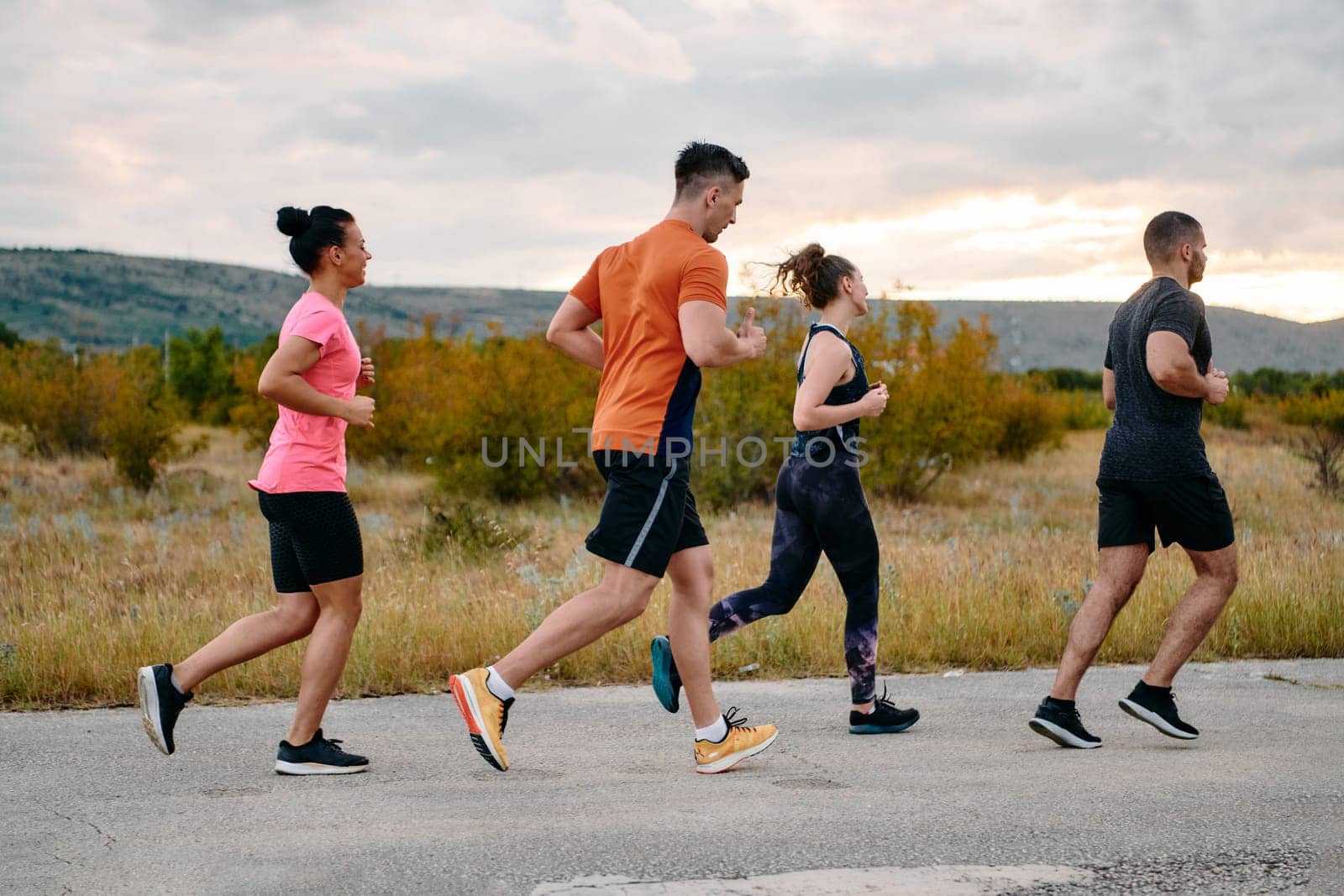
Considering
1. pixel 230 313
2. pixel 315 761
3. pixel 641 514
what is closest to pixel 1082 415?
pixel 641 514

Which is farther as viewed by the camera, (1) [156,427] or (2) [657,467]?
(1) [156,427]

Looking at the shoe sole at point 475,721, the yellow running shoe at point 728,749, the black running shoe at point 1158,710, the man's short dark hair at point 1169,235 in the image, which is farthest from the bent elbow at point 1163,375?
the shoe sole at point 475,721

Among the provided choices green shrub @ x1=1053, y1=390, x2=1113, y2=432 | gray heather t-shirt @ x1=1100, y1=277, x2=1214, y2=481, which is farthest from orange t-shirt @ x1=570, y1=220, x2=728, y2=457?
green shrub @ x1=1053, y1=390, x2=1113, y2=432

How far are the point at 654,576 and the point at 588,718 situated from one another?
1.30 m

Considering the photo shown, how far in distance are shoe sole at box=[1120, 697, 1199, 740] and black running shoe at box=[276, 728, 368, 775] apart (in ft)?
9.55

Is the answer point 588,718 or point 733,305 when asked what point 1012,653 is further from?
point 733,305

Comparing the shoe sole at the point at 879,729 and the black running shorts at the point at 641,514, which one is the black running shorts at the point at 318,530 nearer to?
the black running shorts at the point at 641,514

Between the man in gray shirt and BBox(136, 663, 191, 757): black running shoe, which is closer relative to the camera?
BBox(136, 663, 191, 757): black running shoe

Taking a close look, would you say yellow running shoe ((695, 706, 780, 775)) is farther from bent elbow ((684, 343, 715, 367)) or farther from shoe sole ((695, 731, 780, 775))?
bent elbow ((684, 343, 715, 367))

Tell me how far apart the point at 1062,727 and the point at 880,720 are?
2.32 feet

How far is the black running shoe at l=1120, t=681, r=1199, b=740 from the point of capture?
4.98 m

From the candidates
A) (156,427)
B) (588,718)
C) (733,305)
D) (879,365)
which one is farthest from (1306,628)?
(156,427)

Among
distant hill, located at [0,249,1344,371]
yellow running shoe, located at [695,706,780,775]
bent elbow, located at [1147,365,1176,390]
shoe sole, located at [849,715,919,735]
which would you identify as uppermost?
distant hill, located at [0,249,1344,371]

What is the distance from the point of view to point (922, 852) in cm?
358
